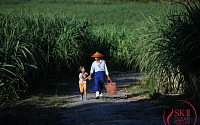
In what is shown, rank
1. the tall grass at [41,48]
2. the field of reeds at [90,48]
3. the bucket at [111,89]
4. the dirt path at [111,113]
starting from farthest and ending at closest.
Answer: the tall grass at [41,48]
the bucket at [111,89]
the field of reeds at [90,48]
the dirt path at [111,113]

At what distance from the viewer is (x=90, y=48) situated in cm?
1599

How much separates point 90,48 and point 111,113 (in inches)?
354

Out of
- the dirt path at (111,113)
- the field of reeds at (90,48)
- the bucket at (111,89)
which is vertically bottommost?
the dirt path at (111,113)

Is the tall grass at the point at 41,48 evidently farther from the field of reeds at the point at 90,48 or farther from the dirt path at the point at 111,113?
the dirt path at the point at 111,113

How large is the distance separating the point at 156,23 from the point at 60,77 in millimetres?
4407

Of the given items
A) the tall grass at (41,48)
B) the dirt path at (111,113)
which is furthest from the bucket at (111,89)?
the tall grass at (41,48)

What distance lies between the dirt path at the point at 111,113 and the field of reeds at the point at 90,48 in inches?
39.2

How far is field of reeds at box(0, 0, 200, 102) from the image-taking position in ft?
26.9

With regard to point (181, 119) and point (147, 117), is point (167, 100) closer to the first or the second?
point (147, 117)

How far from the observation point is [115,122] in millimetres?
6133

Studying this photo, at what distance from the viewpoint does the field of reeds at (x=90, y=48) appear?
8211mm

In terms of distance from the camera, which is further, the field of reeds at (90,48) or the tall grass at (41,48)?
the tall grass at (41,48)

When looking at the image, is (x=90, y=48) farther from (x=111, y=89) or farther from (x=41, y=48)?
(x=111, y=89)

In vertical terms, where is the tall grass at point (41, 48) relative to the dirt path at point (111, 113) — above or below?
above
